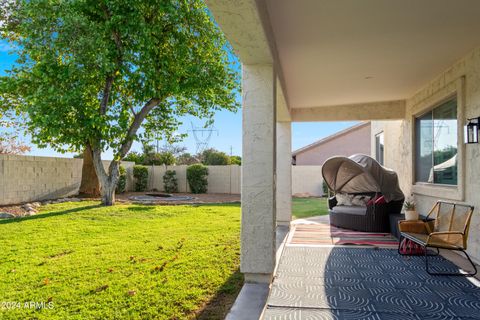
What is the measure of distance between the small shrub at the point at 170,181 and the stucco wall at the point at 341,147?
31.7ft

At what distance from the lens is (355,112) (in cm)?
895

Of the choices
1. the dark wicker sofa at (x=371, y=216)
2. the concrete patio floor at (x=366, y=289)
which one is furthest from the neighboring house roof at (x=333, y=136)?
the concrete patio floor at (x=366, y=289)

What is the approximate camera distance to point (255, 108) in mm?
4270

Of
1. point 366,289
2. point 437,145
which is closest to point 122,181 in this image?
point 437,145

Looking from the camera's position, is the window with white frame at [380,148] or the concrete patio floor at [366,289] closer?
the concrete patio floor at [366,289]

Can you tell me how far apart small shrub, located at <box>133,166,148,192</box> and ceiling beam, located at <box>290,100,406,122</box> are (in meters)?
11.6

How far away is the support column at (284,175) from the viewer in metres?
8.41

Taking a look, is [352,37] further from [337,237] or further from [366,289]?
[337,237]

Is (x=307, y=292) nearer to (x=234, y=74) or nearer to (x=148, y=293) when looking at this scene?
(x=148, y=293)

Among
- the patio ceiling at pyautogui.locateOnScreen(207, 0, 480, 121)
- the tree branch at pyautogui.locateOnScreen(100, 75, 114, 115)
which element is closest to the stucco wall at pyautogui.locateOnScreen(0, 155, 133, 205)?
the tree branch at pyautogui.locateOnScreen(100, 75, 114, 115)

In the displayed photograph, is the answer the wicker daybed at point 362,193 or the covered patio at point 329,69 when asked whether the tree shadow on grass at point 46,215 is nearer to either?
the covered patio at point 329,69

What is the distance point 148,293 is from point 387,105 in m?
7.20

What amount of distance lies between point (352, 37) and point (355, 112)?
4872 mm

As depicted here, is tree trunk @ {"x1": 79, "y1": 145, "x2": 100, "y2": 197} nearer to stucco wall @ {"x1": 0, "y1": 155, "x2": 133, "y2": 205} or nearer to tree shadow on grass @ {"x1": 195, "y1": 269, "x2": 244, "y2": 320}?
stucco wall @ {"x1": 0, "y1": 155, "x2": 133, "y2": 205}
